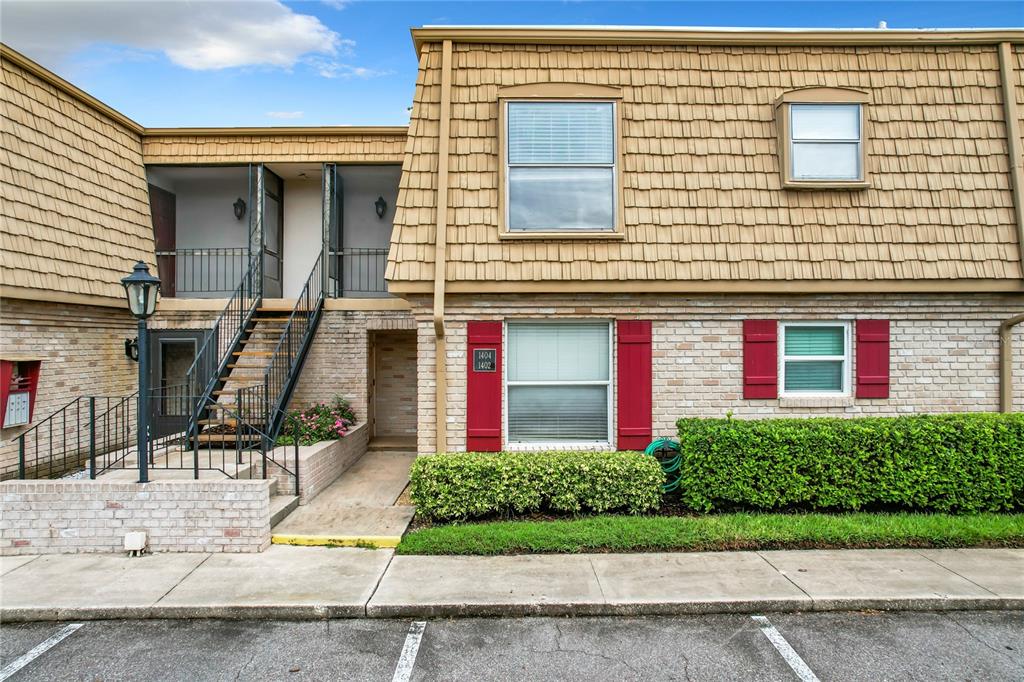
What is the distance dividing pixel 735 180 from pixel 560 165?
228cm

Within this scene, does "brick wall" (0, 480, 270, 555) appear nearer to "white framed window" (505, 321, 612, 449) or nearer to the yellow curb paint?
the yellow curb paint

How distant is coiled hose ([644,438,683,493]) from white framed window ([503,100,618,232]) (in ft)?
9.21

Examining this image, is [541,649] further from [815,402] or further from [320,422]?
[320,422]

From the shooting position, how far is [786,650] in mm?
4266

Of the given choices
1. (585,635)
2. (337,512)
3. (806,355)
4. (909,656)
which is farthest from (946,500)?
(337,512)

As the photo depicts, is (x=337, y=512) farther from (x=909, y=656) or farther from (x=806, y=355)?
(x=806, y=355)

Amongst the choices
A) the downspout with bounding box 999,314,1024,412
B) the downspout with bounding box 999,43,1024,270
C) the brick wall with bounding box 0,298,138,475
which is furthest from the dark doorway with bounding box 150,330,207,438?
the downspout with bounding box 999,43,1024,270

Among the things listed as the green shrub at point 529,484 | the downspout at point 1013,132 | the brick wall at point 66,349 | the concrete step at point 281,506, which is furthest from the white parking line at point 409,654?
the downspout at point 1013,132

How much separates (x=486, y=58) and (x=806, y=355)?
5743mm

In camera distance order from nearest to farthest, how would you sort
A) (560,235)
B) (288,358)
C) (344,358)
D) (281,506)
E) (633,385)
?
(281,506), (560,235), (633,385), (288,358), (344,358)

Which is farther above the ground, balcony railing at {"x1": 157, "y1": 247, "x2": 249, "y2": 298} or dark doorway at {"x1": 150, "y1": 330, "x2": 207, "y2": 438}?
balcony railing at {"x1": 157, "y1": 247, "x2": 249, "y2": 298}

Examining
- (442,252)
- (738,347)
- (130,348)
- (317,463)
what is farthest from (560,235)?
(130,348)

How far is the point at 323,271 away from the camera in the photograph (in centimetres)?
1109

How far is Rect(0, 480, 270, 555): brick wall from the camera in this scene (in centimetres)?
604
